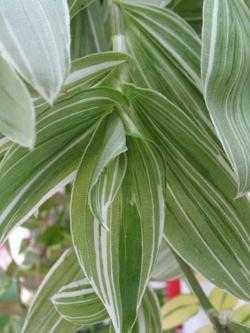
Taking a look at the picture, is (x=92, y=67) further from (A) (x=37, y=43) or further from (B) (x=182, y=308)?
(B) (x=182, y=308)

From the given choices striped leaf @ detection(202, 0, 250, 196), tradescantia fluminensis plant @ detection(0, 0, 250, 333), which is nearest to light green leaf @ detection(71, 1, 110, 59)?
tradescantia fluminensis plant @ detection(0, 0, 250, 333)

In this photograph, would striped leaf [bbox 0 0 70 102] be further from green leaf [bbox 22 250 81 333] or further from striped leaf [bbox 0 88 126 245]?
green leaf [bbox 22 250 81 333]

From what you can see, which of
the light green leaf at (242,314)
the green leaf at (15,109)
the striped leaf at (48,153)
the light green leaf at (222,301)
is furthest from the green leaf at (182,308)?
the green leaf at (15,109)

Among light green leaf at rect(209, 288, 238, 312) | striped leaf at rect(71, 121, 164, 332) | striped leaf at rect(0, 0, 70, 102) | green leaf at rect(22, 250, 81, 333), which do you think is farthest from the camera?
light green leaf at rect(209, 288, 238, 312)

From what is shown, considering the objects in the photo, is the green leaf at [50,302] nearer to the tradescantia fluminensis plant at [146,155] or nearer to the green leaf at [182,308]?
the tradescantia fluminensis plant at [146,155]

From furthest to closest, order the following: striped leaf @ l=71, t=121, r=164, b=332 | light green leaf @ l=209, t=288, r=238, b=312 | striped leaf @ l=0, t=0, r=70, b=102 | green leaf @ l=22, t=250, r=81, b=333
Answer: light green leaf @ l=209, t=288, r=238, b=312 → green leaf @ l=22, t=250, r=81, b=333 → striped leaf @ l=71, t=121, r=164, b=332 → striped leaf @ l=0, t=0, r=70, b=102

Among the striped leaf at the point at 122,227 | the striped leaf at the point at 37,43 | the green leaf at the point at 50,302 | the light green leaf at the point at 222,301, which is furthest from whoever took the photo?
the light green leaf at the point at 222,301

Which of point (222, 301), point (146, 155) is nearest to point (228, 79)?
point (146, 155)
